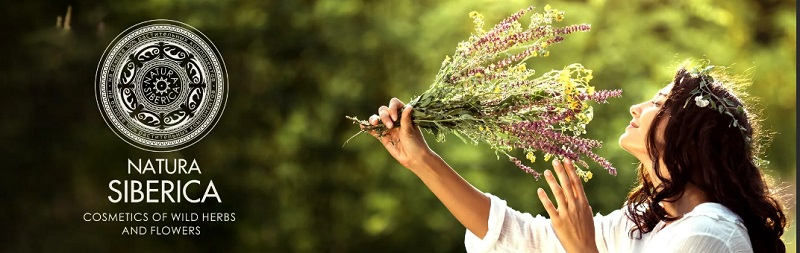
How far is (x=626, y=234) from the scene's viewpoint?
5.97ft

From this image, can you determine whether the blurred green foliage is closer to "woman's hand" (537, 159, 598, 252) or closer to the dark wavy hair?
the dark wavy hair

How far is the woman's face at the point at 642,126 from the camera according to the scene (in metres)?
1.69

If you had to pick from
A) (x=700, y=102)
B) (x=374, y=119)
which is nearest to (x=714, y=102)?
(x=700, y=102)

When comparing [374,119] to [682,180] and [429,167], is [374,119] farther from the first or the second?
[682,180]

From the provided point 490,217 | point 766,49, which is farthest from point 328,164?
point 766,49

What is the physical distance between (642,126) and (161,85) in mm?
1752

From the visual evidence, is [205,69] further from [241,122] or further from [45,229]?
[45,229]

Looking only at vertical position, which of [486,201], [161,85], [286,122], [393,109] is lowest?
[486,201]

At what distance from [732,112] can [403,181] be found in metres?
1.48

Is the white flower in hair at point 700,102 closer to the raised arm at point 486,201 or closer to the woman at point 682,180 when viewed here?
the woman at point 682,180

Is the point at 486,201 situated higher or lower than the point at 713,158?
higher

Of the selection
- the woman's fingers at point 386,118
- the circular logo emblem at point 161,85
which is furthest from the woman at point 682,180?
the circular logo emblem at point 161,85

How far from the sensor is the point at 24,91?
295 cm

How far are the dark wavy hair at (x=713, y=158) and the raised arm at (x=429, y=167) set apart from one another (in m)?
0.37
